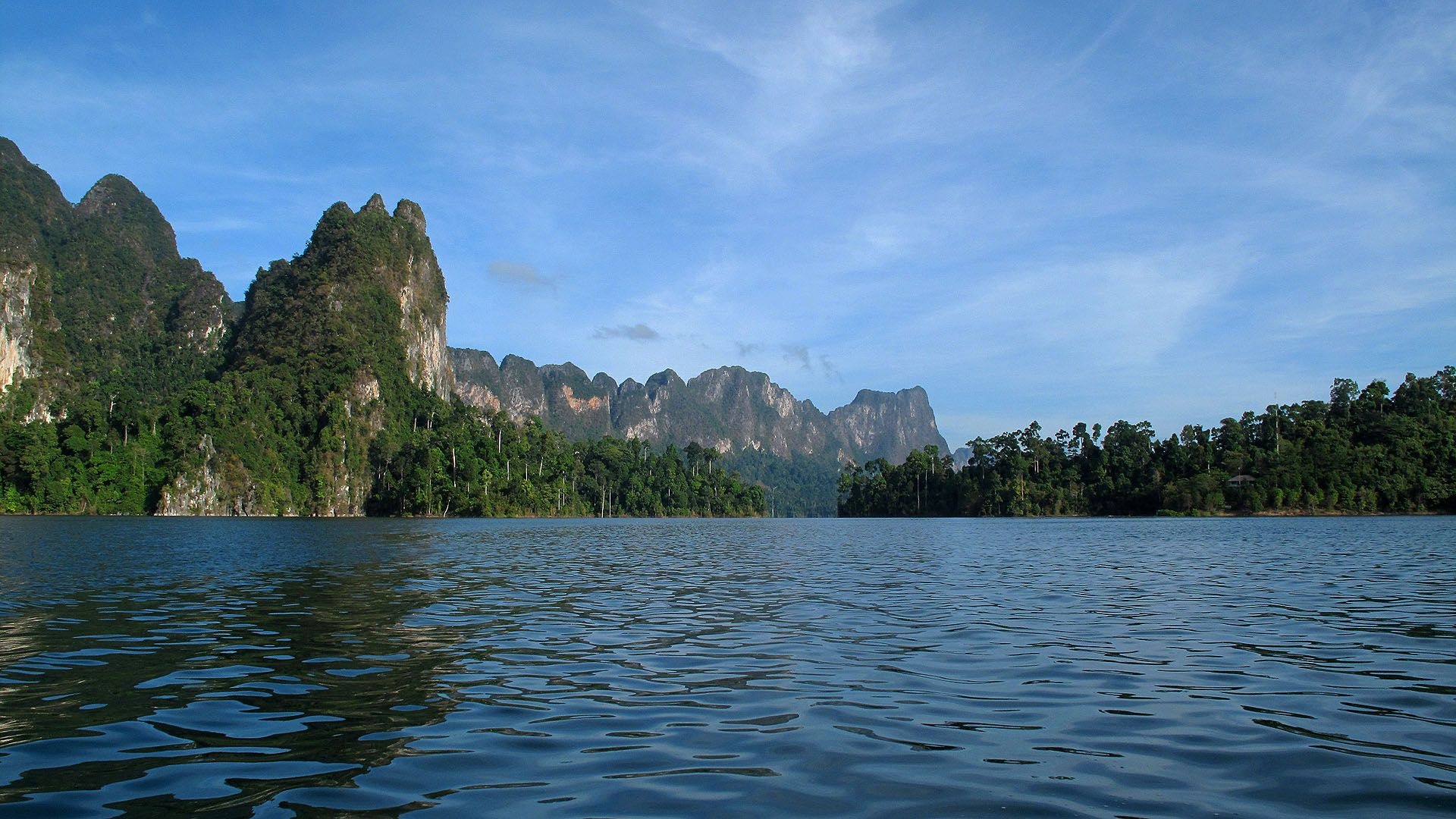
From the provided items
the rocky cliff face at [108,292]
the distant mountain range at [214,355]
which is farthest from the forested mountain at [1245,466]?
the rocky cliff face at [108,292]

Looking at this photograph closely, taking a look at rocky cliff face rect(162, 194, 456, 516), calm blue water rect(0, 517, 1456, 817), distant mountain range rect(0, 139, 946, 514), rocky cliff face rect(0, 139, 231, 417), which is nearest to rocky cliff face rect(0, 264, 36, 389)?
distant mountain range rect(0, 139, 946, 514)

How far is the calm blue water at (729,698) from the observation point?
6.38 metres

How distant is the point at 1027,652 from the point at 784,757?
6.28 metres

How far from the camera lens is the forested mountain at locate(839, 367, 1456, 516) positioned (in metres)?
111

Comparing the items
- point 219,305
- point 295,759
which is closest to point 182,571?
point 295,759

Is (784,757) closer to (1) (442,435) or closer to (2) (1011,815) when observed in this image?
(2) (1011,815)

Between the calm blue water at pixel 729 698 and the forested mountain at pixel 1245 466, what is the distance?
110 meters

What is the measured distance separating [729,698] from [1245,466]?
138m

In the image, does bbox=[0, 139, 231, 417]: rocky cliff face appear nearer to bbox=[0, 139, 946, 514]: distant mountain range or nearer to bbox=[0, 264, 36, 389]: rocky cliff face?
bbox=[0, 139, 946, 514]: distant mountain range

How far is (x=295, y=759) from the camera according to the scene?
7.15 metres

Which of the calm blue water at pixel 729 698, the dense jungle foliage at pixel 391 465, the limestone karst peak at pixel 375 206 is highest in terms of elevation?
the limestone karst peak at pixel 375 206

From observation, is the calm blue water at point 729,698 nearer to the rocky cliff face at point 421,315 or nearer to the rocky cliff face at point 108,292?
the rocky cliff face at point 108,292

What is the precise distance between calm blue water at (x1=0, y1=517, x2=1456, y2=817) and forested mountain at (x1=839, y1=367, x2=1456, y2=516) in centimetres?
10991

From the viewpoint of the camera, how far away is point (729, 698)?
9539mm
